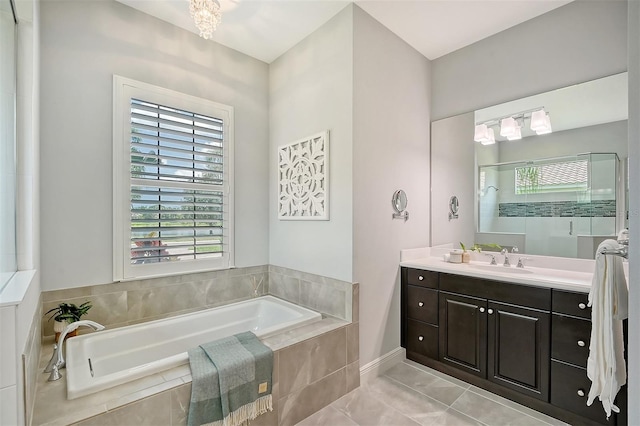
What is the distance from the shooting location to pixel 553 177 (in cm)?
236

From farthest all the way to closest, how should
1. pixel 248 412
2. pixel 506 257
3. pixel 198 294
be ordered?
pixel 198 294 → pixel 506 257 → pixel 248 412

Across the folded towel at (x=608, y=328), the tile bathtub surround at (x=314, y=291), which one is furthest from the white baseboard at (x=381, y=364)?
the folded towel at (x=608, y=328)

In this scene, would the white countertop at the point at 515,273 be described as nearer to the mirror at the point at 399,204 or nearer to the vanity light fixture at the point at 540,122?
the mirror at the point at 399,204

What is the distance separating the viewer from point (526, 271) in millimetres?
2342

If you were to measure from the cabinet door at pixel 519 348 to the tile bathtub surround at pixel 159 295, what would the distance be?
2.05 m

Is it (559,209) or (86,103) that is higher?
(86,103)

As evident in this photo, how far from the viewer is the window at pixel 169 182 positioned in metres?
2.26

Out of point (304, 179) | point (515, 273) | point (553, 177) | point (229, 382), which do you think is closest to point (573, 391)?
point (515, 273)

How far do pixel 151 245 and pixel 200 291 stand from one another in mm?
585

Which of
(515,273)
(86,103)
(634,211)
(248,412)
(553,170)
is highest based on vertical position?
(86,103)

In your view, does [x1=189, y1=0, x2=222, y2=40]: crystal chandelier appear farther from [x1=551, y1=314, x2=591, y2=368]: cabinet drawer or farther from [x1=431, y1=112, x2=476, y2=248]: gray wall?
[x1=551, y1=314, x2=591, y2=368]: cabinet drawer

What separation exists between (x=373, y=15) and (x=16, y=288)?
279cm

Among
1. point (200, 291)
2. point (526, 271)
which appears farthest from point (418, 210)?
point (200, 291)

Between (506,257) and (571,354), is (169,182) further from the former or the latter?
(571,354)
